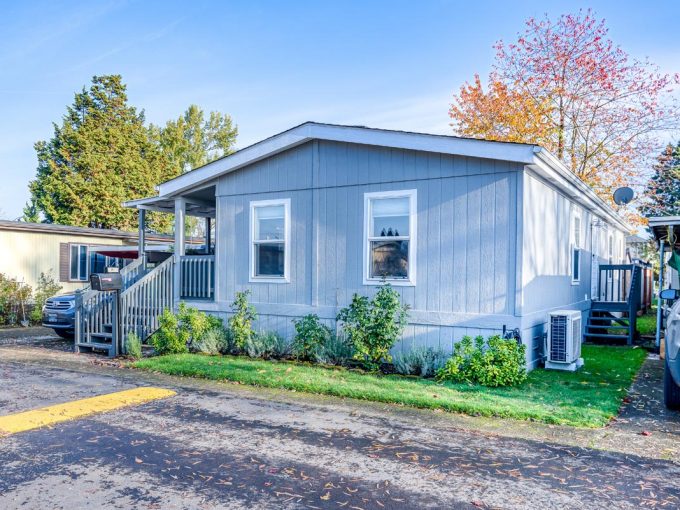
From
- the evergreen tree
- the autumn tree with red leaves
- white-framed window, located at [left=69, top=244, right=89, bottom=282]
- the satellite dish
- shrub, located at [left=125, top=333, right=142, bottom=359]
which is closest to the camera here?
shrub, located at [left=125, top=333, right=142, bottom=359]

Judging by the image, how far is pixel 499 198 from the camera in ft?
25.6

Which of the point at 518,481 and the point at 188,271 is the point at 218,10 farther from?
the point at 518,481

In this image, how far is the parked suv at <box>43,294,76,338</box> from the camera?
12.0 meters

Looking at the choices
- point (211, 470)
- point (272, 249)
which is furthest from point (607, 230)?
point (211, 470)

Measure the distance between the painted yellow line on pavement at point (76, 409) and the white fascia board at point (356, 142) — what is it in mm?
4734

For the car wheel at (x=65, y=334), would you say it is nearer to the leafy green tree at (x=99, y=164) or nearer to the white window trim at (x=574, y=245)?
the white window trim at (x=574, y=245)

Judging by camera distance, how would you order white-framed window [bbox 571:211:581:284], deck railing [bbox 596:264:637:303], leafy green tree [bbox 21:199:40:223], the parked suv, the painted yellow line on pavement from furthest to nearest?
leafy green tree [bbox 21:199:40:223]
deck railing [bbox 596:264:637:303]
the parked suv
white-framed window [bbox 571:211:581:284]
the painted yellow line on pavement

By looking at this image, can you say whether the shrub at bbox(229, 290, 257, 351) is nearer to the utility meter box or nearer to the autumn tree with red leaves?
the utility meter box

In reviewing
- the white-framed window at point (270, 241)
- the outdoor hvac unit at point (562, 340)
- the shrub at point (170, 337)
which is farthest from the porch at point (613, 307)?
the shrub at point (170, 337)

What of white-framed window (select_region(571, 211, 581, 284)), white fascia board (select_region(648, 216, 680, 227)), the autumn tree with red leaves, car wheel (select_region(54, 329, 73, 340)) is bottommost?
car wheel (select_region(54, 329, 73, 340))

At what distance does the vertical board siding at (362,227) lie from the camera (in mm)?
7844

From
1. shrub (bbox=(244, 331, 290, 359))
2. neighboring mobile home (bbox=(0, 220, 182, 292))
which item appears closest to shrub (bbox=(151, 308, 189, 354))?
shrub (bbox=(244, 331, 290, 359))

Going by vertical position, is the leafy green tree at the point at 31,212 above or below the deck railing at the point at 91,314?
above

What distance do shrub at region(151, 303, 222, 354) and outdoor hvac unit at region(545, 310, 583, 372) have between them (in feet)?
19.6
